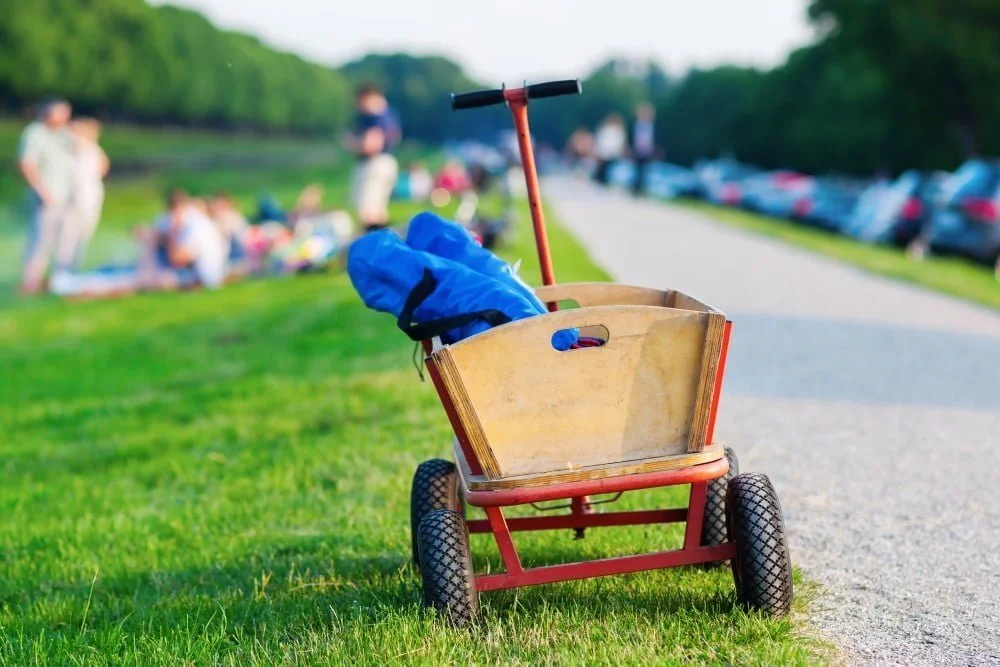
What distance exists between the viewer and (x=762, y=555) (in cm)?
398

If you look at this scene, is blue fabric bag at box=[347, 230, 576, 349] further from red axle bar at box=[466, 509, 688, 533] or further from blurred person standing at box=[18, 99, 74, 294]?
blurred person standing at box=[18, 99, 74, 294]

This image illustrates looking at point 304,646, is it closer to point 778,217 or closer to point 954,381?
point 954,381

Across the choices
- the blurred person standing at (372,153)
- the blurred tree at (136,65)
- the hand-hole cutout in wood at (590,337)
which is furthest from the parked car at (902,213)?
the blurred tree at (136,65)

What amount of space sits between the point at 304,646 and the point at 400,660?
1.22ft

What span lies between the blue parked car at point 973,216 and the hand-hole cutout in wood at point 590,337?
1407 centimetres

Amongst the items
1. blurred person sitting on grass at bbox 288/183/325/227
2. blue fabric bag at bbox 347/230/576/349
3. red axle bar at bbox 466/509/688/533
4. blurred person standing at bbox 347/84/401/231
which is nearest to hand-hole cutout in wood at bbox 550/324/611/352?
blue fabric bag at bbox 347/230/576/349

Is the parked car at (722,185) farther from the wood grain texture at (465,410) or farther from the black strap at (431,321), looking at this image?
the wood grain texture at (465,410)

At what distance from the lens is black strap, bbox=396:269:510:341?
13.7 ft

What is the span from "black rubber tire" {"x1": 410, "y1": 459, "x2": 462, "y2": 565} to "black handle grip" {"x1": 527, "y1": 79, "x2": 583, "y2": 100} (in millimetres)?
1405

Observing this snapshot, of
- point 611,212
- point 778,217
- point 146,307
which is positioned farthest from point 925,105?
point 146,307

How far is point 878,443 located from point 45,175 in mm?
13282

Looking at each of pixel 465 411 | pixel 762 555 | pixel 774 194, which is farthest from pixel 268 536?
pixel 774 194

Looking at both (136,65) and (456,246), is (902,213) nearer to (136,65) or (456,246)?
(456,246)

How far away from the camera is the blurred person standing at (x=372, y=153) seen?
14.7 meters
